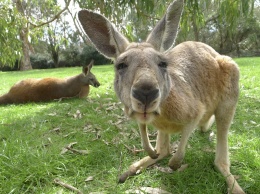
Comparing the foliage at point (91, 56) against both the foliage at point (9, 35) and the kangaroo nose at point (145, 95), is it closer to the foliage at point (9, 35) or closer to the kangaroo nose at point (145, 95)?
the foliage at point (9, 35)

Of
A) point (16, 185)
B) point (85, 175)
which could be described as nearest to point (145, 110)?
point (85, 175)

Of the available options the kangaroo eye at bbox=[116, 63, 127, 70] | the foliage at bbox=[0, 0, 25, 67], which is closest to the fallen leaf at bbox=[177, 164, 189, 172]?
the kangaroo eye at bbox=[116, 63, 127, 70]

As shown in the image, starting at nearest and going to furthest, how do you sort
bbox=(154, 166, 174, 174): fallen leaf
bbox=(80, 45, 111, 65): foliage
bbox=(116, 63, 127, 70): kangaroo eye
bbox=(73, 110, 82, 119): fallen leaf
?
bbox=(116, 63, 127, 70): kangaroo eye
bbox=(154, 166, 174, 174): fallen leaf
bbox=(73, 110, 82, 119): fallen leaf
bbox=(80, 45, 111, 65): foliage

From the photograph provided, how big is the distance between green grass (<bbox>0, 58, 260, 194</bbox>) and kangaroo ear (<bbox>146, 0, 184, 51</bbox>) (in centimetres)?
110

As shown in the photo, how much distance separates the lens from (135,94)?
166 centimetres

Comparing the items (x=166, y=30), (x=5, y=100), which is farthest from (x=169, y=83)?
(x=5, y=100)

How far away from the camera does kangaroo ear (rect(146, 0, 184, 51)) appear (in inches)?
91.8

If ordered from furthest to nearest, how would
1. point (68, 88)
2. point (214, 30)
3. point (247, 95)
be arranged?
point (214, 30), point (68, 88), point (247, 95)

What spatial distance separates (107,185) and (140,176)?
298 mm

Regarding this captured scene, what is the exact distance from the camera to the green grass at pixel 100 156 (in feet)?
7.27

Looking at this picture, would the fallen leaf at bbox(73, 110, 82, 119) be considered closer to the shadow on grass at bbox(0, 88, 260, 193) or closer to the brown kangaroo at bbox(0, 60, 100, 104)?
the shadow on grass at bbox(0, 88, 260, 193)

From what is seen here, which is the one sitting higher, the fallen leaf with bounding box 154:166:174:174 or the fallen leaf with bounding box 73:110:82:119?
the fallen leaf with bounding box 73:110:82:119

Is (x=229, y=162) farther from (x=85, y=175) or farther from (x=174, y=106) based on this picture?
(x=85, y=175)

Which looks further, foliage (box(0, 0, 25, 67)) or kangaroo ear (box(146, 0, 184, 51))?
foliage (box(0, 0, 25, 67))
